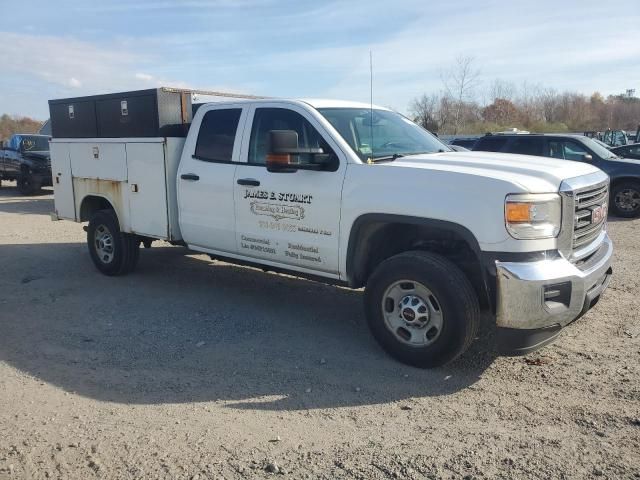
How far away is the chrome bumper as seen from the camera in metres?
3.68

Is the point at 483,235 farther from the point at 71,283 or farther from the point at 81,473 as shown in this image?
the point at 71,283

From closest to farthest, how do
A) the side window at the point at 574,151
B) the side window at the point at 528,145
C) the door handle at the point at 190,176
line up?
the door handle at the point at 190,176, the side window at the point at 574,151, the side window at the point at 528,145

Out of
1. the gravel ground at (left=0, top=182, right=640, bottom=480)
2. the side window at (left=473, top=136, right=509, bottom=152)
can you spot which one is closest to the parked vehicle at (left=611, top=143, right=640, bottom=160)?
the side window at (left=473, top=136, right=509, bottom=152)

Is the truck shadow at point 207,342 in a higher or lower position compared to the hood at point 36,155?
lower

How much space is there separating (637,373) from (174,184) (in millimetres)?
4655

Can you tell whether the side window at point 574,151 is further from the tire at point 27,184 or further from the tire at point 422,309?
the tire at point 27,184

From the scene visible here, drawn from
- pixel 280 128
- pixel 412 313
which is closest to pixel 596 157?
pixel 280 128

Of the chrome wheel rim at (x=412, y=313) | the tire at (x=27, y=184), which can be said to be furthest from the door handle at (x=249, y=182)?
the tire at (x=27, y=184)

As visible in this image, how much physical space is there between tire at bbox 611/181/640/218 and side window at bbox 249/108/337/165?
9.31 metres

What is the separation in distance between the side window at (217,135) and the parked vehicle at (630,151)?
1199 cm

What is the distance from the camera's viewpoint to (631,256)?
25.8ft

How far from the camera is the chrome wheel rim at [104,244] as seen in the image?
23.2ft

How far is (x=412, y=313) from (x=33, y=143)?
684 inches

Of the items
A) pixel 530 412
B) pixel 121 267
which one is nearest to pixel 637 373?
pixel 530 412
